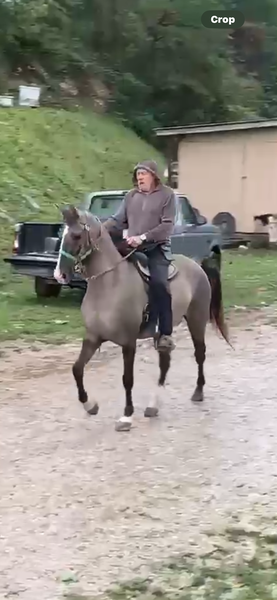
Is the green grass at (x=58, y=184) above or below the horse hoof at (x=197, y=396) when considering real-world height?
above

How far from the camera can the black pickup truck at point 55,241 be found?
45.8 feet

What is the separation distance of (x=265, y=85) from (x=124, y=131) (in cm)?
1482

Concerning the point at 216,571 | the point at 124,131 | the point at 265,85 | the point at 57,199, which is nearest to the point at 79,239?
the point at 216,571

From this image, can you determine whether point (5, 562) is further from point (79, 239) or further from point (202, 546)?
point (79, 239)

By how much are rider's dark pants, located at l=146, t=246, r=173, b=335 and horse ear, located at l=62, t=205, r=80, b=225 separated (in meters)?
0.83

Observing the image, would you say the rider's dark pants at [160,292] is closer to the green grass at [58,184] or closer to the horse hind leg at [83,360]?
the horse hind leg at [83,360]

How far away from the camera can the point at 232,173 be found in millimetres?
26594

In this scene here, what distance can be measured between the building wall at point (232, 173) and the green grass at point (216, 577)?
21057 mm

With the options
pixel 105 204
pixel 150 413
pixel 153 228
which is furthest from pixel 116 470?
pixel 105 204

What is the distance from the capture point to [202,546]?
5031mm

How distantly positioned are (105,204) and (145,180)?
6.94 metres

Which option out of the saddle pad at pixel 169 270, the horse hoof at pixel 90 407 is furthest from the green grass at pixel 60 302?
the horse hoof at pixel 90 407

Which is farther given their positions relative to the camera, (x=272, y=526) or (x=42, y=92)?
(x=42, y=92)

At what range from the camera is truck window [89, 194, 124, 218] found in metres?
14.3
